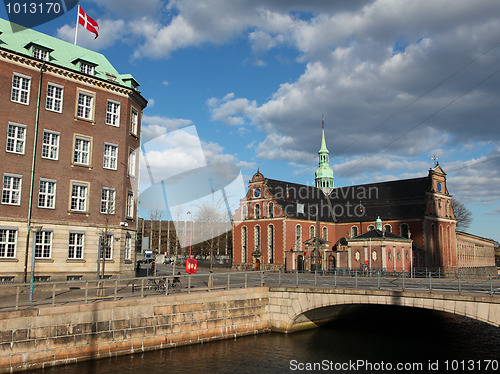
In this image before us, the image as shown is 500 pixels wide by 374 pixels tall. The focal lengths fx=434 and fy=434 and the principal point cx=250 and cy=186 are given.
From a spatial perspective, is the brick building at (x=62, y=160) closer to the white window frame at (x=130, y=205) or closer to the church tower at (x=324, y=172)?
the white window frame at (x=130, y=205)

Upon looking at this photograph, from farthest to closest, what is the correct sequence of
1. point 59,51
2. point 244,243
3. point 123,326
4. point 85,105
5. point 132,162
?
point 244,243
point 132,162
point 59,51
point 85,105
point 123,326

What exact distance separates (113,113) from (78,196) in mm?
7512

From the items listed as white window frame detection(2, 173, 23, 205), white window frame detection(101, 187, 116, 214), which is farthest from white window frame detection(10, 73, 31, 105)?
white window frame detection(101, 187, 116, 214)

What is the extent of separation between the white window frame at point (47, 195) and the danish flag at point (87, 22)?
13.6 m

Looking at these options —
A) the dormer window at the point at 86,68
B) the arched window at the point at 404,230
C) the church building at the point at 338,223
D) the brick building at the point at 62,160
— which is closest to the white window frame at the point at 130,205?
the brick building at the point at 62,160

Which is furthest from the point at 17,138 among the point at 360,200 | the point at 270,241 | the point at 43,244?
the point at 360,200

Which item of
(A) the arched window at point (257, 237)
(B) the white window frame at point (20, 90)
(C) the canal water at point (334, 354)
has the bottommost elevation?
(C) the canal water at point (334, 354)

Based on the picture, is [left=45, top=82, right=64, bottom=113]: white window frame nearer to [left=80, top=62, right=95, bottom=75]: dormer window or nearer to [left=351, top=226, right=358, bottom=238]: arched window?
[left=80, top=62, right=95, bottom=75]: dormer window

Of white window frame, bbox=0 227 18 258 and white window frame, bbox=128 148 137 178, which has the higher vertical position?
white window frame, bbox=128 148 137 178

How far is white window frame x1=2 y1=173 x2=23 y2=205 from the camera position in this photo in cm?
2962

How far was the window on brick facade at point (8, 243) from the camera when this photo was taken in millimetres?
29172

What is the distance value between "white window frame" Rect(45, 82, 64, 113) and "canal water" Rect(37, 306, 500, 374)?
2054 cm

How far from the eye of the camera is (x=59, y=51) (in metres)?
35.0

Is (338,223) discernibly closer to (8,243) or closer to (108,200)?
(108,200)
